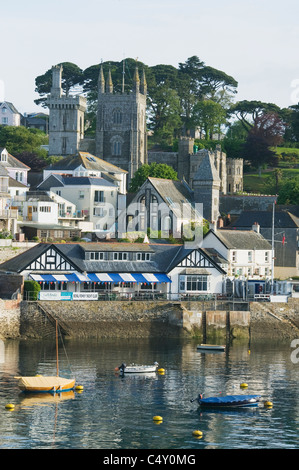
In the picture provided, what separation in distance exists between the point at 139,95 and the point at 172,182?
3313 centimetres

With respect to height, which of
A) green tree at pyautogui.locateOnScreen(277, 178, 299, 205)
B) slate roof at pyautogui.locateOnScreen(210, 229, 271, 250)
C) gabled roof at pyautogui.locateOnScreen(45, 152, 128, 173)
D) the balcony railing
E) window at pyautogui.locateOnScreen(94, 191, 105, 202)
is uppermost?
gabled roof at pyautogui.locateOnScreen(45, 152, 128, 173)

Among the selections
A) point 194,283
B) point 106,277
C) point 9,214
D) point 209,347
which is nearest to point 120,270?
point 106,277

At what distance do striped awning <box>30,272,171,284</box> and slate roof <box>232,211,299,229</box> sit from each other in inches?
979

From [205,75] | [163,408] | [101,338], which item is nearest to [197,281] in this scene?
[101,338]

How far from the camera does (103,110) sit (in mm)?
150250

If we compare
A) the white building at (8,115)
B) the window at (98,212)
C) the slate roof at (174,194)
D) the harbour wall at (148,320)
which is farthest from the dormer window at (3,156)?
the white building at (8,115)

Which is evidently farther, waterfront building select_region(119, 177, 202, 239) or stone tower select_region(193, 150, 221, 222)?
stone tower select_region(193, 150, 221, 222)

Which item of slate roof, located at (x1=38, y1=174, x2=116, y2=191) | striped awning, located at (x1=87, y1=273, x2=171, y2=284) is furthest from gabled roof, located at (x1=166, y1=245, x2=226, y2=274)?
slate roof, located at (x1=38, y1=174, x2=116, y2=191)

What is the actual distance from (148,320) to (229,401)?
88.5ft

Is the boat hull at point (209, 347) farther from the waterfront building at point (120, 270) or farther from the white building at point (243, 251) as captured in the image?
the white building at point (243, 251)

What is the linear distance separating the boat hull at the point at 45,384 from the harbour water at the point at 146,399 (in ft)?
1.63

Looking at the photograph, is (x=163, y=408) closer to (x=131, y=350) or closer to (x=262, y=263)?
(x=131, y=350)

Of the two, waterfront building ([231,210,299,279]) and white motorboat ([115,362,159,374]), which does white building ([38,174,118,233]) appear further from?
white motorboat ([115,362,159,374])

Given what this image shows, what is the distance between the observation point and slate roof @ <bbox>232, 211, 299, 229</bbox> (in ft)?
371
